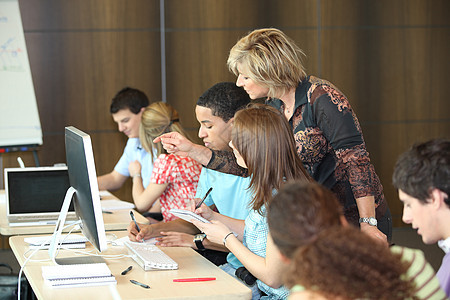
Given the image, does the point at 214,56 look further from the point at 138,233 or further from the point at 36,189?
the point at 138,233

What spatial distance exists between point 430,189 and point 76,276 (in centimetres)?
120

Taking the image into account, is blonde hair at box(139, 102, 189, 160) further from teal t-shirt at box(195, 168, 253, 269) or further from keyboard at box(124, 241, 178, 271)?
keyboard at box(124, 241, 178, 271)

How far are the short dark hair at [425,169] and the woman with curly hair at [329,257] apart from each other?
0.32 meters

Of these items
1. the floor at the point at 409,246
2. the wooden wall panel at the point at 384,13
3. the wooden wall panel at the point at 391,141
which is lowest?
the floor at the point at 409,246

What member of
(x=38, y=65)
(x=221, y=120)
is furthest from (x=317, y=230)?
(x=38, y=65)

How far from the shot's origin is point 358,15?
5754 mm

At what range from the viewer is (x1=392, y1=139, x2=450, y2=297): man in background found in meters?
1.64

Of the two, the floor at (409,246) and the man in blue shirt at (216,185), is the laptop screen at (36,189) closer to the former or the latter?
the man in blue shirt at (216,185)

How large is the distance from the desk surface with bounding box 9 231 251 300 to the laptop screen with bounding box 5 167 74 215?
856mm

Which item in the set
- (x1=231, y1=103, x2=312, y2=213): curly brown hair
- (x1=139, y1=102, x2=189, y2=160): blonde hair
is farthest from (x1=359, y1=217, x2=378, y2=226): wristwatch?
(x1=139, y1=102, x2=189, y2=160): blonde hair

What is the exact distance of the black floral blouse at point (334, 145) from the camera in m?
2.58

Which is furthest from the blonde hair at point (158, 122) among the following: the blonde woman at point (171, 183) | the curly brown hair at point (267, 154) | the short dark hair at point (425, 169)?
the short dark hair at point (425, 169)

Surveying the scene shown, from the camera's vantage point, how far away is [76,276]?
84.7 inches

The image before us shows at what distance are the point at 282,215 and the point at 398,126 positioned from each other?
4.74 meters
